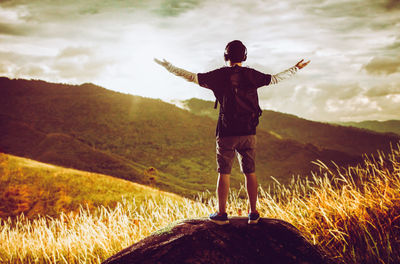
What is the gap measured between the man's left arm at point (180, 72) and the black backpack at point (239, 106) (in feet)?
1.57

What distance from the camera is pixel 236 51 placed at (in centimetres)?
443

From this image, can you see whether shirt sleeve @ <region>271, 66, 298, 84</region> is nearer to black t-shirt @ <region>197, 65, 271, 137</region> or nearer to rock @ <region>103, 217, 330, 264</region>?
black t-shirt @ <region>197, 65, 271, 137</region>

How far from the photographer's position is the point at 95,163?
4953 centimetres

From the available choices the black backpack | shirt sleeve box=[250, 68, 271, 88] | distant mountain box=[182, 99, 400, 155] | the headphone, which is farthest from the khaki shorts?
distant mountain box=[182, 99, 400, 155]

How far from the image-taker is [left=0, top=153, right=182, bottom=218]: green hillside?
23875 mm

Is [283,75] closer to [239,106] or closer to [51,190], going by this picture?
[239,106]

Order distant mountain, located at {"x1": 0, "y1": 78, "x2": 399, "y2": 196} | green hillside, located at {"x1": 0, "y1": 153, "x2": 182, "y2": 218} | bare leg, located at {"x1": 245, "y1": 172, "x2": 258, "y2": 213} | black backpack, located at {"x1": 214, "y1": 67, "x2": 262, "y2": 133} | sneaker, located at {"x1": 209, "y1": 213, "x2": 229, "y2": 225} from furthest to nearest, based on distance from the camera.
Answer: distant mountain, located at {"x1": 0, "y1": 78, "x2": 399, "y2": 196}
green hillside, located at {"x1": 0, "y1": 153, "x2": 182, "y2": 218}
bare leg, located at {"x1": 245, "y1": 172, "x2": 258, "y2": 213}
black backpack, located at {"x1": 214, "y1": 67, "x2": 262, "y2": 133}
sneaker, located at {"x1": 209, "y1": 213, "x2": 229, "y2": 225}

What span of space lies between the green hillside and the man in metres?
20.3

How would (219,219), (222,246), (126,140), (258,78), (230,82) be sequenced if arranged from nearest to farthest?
(222,246) → (219,219) → (230,82) → (258,78) → (126,140)

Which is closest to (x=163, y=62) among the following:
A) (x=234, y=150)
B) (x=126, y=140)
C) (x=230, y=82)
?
(x=230, y=82)

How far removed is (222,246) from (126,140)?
6966cm

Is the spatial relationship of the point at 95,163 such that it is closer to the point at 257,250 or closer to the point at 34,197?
the point at 34,197

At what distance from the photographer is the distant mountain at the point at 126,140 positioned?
52188 millimetres

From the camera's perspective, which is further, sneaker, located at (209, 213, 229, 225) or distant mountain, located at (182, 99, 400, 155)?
distant mountain, located at (182, 99, 400, 155)
